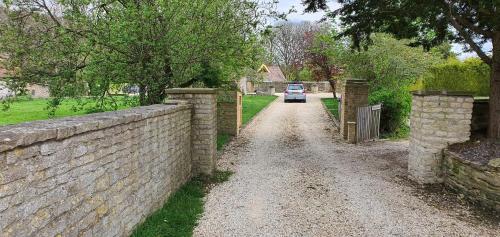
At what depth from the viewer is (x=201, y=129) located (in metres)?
9.42

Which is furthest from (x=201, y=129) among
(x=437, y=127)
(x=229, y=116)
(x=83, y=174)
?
(x=229, y=116)

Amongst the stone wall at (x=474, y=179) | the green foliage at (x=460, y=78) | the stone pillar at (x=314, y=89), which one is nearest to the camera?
the stone wall at (x=474, y=179)

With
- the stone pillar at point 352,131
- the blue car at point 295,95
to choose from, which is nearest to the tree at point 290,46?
the blue car at point 295,95

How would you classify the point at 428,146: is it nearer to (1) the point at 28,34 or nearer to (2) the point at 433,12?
(2) the point at 433,12

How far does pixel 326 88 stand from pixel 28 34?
168 feet

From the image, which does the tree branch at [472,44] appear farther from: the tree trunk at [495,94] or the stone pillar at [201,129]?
the stone pillar at [201,129]

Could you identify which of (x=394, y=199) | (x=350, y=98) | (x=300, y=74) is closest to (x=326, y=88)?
(x=300, y=74)

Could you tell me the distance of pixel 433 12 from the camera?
8.54 m

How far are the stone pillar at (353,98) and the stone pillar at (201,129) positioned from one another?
23.6 ft

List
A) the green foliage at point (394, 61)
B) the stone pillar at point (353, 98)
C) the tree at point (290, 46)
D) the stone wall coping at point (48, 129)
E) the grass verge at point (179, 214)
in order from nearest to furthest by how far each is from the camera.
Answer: the stone wall coping at point (48, 129), the grass verge at point (179, 214), the stone pillar at point (353, 98), the green foliage at point (394, 61), the tree at point (290, 46)

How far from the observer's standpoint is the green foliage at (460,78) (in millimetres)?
17672

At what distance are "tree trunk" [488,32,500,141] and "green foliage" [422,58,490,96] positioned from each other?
24.7ft

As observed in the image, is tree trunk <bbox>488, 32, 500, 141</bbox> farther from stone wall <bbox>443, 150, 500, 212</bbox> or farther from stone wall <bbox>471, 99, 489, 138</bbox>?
stone wall <bbox>443, 150, 500, 212</bbox>

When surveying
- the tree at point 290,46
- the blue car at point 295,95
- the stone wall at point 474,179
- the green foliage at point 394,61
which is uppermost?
the tree at point 290,46
